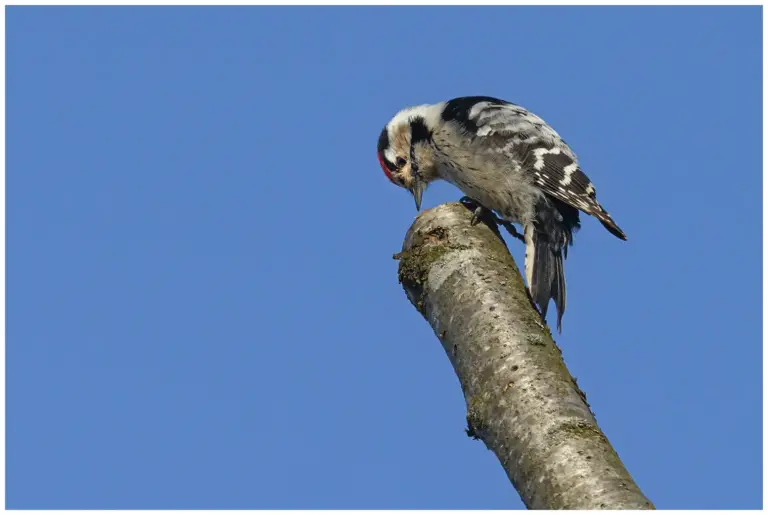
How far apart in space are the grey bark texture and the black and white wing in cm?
158

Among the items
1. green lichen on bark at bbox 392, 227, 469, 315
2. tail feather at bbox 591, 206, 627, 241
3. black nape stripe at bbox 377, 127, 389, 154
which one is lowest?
green lichen on bark at bbox 392, 227, 469, 315

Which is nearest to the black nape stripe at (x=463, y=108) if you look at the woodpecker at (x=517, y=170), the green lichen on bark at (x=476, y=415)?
the woodpecker at (x=517, y=170)

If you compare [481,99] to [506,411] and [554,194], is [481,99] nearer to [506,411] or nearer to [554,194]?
[554,194]

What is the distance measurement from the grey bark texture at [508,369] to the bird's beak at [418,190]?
3012 mm

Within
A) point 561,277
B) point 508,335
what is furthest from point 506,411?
point 561,277

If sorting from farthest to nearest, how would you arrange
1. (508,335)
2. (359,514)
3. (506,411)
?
(359,514), (508,335), (506,411)

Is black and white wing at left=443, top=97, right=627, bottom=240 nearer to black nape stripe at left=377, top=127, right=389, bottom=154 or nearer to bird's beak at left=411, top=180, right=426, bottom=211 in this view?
bird's beak at left=411, top=180, right=426, bottom=211

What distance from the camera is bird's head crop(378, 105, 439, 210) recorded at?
757 cm

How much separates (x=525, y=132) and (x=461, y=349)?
10.2ft

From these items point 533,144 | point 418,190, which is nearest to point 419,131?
point 418,190

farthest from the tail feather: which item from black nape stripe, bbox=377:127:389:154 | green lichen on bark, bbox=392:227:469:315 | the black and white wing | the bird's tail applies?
black nape stripe, bbox=377:127:389:154

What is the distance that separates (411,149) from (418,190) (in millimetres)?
340

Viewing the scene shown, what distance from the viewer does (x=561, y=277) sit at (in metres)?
5.70

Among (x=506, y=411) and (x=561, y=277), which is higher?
(x=561, y=277)
